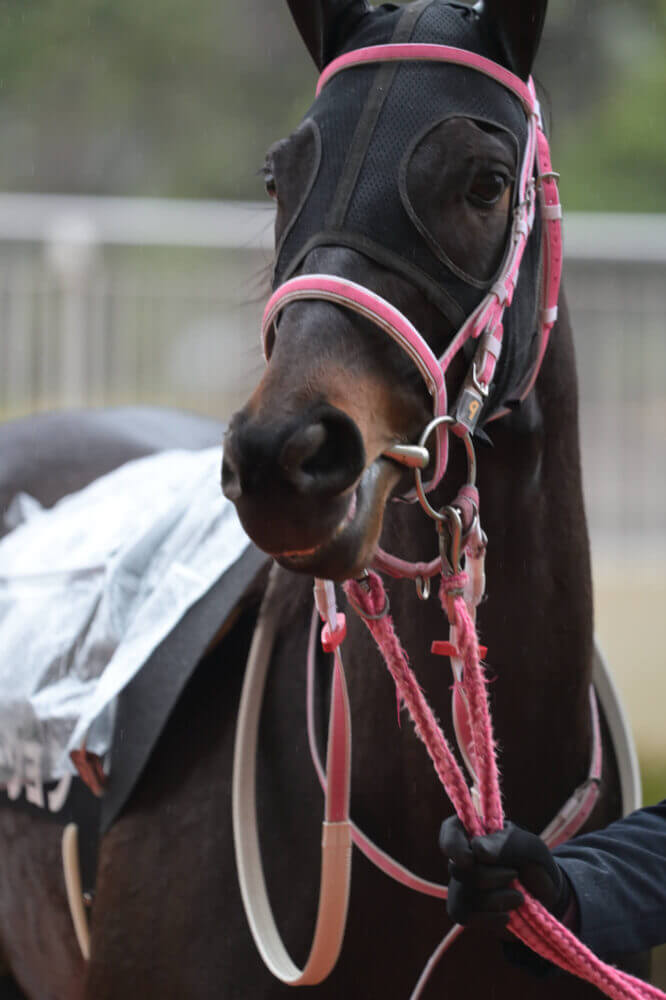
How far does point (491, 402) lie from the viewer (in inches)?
63.9

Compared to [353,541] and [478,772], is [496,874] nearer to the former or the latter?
[478,772]

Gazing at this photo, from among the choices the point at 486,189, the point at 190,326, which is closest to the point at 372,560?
the point at 486,189

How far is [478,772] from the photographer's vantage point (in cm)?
153

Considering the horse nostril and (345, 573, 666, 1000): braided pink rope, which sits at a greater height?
the horse nostril

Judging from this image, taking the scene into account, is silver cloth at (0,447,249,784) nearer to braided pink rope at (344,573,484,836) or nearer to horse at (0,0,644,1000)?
horse at (0,0,644,1000)

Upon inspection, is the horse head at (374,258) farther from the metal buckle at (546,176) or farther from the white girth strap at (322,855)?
the white girth strap at (322,855)

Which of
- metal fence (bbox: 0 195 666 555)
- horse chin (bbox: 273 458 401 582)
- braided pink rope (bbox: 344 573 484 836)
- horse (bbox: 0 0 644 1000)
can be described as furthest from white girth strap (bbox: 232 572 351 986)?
metal fence (bbox: 0 195 666 555)

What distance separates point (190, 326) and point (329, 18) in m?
6.18

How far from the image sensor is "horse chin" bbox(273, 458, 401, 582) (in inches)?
52.9

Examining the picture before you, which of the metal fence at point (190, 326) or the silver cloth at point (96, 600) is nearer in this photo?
the silver cloth at point (96, 600)

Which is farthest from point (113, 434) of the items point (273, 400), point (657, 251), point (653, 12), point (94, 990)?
point (653, 12)

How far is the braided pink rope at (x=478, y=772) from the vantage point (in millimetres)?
1488

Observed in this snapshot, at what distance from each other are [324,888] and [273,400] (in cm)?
84

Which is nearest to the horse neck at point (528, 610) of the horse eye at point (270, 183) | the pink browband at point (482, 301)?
the pink browband at point (482, 301)
